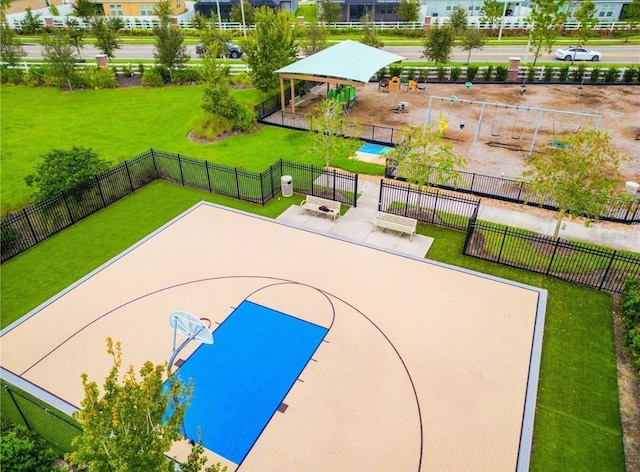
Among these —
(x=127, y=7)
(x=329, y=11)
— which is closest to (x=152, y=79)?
(x=329, y=11)

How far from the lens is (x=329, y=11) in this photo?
53938 millimetres

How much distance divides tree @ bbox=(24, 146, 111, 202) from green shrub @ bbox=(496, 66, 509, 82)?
31.5 metres

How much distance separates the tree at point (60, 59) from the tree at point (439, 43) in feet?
94.9

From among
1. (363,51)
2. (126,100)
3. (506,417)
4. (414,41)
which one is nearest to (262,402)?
(506,417)

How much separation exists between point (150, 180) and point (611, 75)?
36160 millimetres

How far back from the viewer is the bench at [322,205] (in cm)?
1835

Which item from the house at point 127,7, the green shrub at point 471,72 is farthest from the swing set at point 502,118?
the house at point 127,7

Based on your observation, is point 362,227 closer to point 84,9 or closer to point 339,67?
point 339,67

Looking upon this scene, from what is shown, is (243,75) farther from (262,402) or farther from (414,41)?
(262,402)

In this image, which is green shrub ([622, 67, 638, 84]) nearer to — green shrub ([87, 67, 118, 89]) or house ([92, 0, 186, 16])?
green shrub ([87, 67, 118, 89])

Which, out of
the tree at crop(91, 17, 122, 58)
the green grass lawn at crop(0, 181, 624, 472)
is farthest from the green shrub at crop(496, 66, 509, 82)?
the tree at crop(91, 17, 122, 58)

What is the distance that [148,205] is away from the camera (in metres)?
19.7

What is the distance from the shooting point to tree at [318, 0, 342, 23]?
177ft

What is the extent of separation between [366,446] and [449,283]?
6789 millimetres
